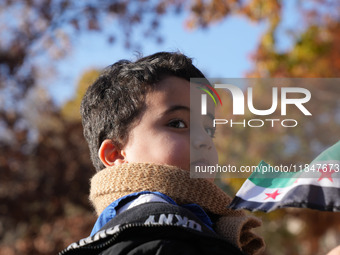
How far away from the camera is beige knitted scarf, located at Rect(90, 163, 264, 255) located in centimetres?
139

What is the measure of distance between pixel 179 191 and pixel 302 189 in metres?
0.39

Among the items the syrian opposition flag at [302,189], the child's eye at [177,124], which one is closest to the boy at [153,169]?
the child's eye at [177,124]

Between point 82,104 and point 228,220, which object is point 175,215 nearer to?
point 228,220

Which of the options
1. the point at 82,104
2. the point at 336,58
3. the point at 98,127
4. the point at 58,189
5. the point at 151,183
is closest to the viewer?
the point at 151,183

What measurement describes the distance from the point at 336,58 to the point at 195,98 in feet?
27.5

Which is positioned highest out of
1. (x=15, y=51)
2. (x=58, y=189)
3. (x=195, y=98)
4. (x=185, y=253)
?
(x=15, y=51)

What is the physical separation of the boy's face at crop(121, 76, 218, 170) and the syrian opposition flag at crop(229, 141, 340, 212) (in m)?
0.23

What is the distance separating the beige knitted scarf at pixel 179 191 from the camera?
1394mm

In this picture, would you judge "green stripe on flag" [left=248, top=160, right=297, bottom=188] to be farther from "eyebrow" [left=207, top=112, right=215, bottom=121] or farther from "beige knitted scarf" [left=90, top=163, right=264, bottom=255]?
"eyebrow" [left=207, top=112, right=215, bottom=121]

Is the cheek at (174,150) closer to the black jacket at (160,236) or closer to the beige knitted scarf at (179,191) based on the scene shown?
the beige knitted scarf at (179,191)

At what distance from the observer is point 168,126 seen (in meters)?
1.52

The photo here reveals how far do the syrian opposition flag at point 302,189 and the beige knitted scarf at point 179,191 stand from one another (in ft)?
0.40

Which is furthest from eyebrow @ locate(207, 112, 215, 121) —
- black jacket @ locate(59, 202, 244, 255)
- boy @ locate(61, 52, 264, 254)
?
black jacket @ locate(59, 202, 244, 255)

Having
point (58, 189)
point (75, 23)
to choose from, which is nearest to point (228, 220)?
point (75, 23)
